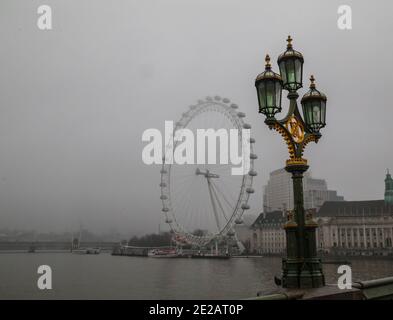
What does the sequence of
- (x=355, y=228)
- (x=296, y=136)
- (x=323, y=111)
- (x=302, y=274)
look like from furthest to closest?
(x=355, y=228) → (x=323, y=111) → (x=296, y=136) → (x=302, y=274)

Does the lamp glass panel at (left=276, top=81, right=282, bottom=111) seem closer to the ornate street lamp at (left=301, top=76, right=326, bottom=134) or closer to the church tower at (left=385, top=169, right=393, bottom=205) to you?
the ornate street lamp at (left=301, top=76, right=326, bottom=134)

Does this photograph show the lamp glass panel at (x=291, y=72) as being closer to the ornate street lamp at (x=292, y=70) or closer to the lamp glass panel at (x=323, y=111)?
the ornate street lamp at (x=292, y=70)

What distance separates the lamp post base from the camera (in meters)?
7.21

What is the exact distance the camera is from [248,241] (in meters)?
133

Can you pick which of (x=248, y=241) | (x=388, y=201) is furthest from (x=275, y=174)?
(x=388, y=201)

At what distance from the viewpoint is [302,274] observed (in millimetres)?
7254

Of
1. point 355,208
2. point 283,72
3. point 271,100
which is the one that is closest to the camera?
point 271,100

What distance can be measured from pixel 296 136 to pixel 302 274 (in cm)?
254

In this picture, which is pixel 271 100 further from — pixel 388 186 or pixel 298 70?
pixel 388 186

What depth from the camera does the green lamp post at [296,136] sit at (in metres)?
7.35

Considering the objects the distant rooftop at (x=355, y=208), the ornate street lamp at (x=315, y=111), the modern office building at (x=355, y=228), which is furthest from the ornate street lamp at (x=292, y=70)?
the distant rooftop at (x=355, y=208)

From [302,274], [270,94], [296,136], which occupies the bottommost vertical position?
[302,274]

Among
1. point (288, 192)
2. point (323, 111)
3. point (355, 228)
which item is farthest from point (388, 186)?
point (323, 111)
